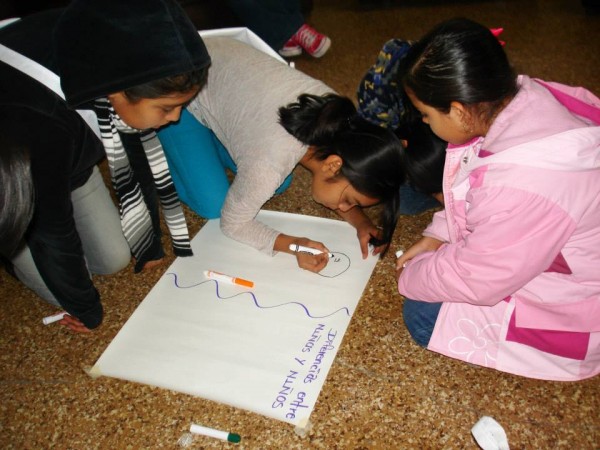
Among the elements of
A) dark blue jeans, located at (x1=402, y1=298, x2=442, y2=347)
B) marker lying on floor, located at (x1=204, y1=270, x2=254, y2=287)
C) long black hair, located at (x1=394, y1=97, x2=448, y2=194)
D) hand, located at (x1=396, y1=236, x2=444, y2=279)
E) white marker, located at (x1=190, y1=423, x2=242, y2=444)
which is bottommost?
white marker, located at (x1=190, y1=423, x2=242, y2=444)

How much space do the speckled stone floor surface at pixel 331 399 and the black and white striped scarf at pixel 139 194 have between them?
0.27 ft

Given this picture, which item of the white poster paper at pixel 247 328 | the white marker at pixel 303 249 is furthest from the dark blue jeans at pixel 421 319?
the white marker at pixel 303 249

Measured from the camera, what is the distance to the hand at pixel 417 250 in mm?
900

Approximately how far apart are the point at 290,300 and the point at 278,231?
203mm

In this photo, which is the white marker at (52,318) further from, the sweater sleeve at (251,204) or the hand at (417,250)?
the hand at (417,250)

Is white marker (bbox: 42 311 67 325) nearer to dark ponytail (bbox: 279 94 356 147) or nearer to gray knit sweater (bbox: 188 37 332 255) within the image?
gray knit sweater (bbox: 188 37 332 255)

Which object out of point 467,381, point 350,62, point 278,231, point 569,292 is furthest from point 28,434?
point 350,62

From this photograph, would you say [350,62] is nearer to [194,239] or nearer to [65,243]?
[194,239]

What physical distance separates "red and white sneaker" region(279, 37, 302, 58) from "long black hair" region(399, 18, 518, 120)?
136 centimetres

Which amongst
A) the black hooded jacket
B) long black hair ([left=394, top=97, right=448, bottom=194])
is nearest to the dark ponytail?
long black hair ([left=394, top=97, right=448, bottom=194])

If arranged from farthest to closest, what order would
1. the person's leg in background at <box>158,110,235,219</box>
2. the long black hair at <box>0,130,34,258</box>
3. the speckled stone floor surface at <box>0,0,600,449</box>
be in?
the person's leg in background at <box>158,110,235,219</box> → the speckled stone floor surface at <box>0,0,600,449</box> → the long black hair at <box>0,130,34,258</box>

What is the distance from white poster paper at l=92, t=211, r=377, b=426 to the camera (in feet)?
2.60

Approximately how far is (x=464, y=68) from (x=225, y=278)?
0.61 meters

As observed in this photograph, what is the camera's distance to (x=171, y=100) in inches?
29.6
